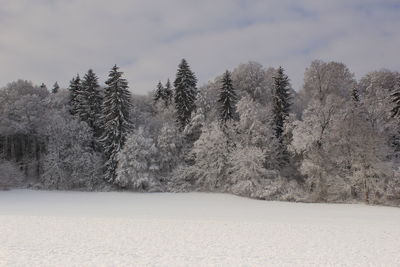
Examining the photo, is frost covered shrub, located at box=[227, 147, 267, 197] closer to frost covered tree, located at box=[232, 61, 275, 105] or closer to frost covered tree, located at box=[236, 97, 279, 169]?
frost covered tree, located at box=[236, 97, 279, 169]

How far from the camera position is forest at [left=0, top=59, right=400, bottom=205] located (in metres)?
33.6

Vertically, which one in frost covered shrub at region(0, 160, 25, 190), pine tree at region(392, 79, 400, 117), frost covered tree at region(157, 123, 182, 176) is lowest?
frost covered shrub at region(0, 160, 25, 190)

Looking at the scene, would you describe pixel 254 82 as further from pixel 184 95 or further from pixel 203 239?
pixel 203 239

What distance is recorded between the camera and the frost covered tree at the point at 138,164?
133 feet

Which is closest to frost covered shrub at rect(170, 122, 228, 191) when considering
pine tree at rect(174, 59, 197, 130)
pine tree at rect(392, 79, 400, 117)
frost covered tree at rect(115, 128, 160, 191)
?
frost covered tree at rect(115, 128, 160, 191)

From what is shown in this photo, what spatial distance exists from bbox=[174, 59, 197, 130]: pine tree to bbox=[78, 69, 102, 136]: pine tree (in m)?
10.9

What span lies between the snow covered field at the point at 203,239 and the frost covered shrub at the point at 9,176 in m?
17.6

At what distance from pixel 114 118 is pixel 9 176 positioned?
15111 millimetres

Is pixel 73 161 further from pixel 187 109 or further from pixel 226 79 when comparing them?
pixel 226 79

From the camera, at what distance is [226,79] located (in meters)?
43.5

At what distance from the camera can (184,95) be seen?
46.4 metres

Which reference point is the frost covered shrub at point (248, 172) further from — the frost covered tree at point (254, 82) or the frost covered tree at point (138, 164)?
the frost covered tree at point (254, 82)

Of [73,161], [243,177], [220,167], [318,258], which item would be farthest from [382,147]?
[73,161]

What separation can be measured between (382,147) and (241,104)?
15106 mm
